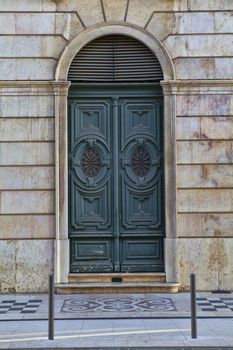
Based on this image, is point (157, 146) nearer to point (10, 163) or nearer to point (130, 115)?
point (130, 115)

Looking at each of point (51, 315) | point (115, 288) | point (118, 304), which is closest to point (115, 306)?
point (118, 304)

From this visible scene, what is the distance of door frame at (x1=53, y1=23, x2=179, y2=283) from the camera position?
1246 centimetres

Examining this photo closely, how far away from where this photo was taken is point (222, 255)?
12.5 m

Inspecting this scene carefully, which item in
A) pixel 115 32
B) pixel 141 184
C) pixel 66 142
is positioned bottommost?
pixel 141 184

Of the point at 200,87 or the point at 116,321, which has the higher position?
the point at 200,87

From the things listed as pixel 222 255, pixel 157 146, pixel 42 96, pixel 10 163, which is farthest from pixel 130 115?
pixel 222 255

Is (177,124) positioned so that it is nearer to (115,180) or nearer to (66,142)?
(115,180)

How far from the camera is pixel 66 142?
498 inches

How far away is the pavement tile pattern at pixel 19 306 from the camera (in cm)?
1071

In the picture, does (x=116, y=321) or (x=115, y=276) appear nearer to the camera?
(x=116, y=321)

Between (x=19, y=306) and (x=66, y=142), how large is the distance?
3.50 m

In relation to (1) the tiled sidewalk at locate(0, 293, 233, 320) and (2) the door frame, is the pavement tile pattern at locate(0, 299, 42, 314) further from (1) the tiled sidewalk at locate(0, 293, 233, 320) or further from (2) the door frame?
(2) the door frame

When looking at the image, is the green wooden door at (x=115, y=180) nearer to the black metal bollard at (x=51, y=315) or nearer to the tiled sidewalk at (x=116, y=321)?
the tiled sidewalk at (x=116, y=321)

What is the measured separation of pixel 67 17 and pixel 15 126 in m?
2.52
